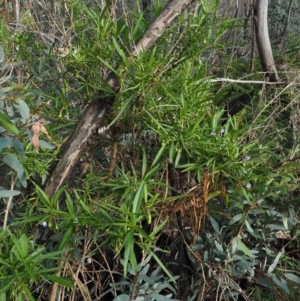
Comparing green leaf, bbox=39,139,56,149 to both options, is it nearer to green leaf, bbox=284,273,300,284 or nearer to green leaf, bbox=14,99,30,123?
green leaf, bbox=14,99,30,123

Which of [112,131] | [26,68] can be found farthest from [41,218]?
[26,68]

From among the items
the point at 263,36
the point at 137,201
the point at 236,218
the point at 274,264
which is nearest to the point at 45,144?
the point at 137,201

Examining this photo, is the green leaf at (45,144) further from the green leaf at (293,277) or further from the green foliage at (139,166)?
the green leaf at (293,277)

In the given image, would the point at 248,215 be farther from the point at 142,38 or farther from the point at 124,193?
the point at 142,38

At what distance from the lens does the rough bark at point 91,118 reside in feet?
4.88

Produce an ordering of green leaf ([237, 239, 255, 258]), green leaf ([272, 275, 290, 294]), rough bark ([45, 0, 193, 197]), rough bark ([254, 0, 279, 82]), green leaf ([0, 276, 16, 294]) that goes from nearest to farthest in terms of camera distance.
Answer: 1. green leaf ([0, 276, 16, 294])
2. rough bark ([45, 0, 193, 197])
3. green leaf ([237, 239, 255, 258])
4. green leaf ([272, 275, 290, 294])
5. rough bark ([254, 0, 279, 82])

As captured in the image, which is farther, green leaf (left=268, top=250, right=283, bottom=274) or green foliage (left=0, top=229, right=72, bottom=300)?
green leaf (left=268, top=250, right=283, bottom=274)

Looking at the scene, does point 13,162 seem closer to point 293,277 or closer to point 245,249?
point 245,249

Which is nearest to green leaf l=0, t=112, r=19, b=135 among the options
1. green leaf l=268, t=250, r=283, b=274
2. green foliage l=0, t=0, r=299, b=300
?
green foliage l=0, t=0, r=299, b=300

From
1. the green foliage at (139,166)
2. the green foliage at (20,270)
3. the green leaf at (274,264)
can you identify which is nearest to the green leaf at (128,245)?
the green foliage at (139,166)

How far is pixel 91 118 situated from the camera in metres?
1.49

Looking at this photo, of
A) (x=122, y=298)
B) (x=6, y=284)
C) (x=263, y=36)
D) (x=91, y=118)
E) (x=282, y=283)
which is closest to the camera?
(x=6, y=284)

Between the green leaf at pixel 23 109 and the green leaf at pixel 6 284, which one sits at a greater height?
the green leaf at pixel 23 109

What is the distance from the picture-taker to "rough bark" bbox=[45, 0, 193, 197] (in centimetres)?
149
